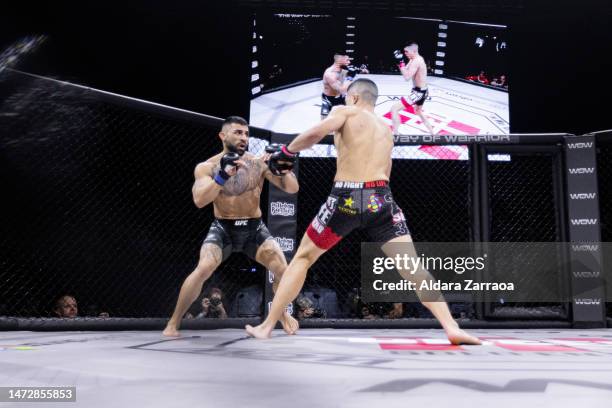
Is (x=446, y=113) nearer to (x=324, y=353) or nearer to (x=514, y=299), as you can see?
(x=514, y=299)

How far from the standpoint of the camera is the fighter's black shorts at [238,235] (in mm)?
2986

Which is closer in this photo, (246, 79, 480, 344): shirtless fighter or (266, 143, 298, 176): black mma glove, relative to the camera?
(246, 79, 480, 344): shirtless fighter

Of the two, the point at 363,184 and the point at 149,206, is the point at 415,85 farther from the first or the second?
the point at 363,184

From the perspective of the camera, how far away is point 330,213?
2.41 m

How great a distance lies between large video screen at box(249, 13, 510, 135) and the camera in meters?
6.05

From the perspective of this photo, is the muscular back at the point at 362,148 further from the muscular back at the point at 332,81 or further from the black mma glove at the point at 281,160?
the muscular back at the point at 332,81

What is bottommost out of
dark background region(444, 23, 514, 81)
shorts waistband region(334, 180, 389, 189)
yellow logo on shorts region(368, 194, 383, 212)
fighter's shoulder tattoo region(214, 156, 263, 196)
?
yellow logo on shorts region(368, 194, 383, 212)

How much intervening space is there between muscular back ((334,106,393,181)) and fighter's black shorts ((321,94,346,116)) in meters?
3.64

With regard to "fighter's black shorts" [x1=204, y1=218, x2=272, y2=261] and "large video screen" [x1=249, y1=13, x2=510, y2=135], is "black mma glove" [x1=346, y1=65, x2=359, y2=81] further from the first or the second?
"fighter's black shorts" [x1=204, y1=218, x2=272, y2=261]

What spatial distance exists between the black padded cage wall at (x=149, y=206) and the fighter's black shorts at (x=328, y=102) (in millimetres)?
775

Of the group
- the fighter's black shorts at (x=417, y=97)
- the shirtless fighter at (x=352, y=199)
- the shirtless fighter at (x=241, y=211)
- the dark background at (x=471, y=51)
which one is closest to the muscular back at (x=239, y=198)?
the shirtless fighter at (x=241, y=211)

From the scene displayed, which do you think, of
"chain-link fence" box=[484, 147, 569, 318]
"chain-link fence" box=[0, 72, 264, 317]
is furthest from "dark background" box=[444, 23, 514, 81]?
"chain-link fence" box=[0, 72, 264, 317]

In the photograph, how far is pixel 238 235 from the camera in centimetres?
303

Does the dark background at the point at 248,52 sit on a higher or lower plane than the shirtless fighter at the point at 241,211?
higher
